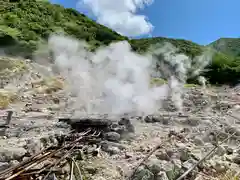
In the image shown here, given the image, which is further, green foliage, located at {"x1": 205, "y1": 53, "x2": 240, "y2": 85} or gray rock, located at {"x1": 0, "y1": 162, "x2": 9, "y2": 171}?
green foliage, located at {"x1": 205, "y1": 53, "x2": 240, "y2": 85}

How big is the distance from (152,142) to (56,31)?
17.6 meters

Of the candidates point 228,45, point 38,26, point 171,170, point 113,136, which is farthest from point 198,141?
point 228,45

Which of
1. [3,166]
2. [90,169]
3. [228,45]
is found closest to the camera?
[3,166]

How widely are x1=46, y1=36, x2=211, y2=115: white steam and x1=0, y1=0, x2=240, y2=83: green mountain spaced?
62.3 inches

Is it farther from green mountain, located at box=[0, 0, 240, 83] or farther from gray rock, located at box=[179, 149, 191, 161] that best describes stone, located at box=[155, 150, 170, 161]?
green mountain, located at box=[0, 0, 240, 83]

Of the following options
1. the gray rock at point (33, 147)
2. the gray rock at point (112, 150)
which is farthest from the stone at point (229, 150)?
the gray rock at point (33, 147)

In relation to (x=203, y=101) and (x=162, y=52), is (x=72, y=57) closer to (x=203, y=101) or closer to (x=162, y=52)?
(x=203, y=101)

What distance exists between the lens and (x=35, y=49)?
21.8 metres

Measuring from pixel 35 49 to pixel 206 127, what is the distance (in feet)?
49.7

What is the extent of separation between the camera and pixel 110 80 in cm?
1477

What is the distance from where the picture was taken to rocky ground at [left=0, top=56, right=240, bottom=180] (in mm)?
5914

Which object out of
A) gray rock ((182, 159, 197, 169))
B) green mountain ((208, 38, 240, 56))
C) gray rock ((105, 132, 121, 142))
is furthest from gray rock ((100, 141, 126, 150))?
green mountain ((208, 38, 240, 56))

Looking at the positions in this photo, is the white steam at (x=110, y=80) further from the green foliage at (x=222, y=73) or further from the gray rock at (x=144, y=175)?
the gray rock at (x=144, y=175)

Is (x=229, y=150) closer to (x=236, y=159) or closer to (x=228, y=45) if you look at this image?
(x=236, y=159)
